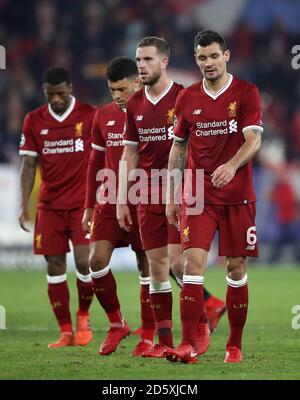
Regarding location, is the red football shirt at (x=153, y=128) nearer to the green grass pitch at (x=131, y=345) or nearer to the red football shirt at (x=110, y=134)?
the red football shirt at (x=110, y=134)

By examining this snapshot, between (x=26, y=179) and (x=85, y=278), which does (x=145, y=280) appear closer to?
(x=85, y=278)

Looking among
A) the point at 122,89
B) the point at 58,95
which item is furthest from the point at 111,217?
the point at 58,95

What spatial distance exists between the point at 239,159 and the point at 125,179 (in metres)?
1.25

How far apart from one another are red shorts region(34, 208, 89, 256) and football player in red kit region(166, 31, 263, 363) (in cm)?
197

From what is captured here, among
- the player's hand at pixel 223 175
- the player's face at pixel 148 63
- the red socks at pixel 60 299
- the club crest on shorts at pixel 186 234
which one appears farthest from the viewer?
the red socks at pixel 60 299

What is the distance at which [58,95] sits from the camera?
970 cm

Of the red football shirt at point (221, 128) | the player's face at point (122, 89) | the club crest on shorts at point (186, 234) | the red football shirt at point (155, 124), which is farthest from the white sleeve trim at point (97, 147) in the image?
the club crest on shorts at point (186, 234)

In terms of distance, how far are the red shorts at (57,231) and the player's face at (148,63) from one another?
2020 millimetres

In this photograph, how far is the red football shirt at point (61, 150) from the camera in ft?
32.1

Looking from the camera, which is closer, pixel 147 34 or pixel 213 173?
pixel 213 173

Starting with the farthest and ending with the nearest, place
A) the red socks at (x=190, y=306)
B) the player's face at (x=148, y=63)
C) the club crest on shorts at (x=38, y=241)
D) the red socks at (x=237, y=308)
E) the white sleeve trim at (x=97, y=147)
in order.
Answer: the club crest on shorts at (x=38, y=241)
the white sleeve trim at (x=97, y=147)
the player's face at (x=148, y=63)
the red socks at (x=237, y=308)
the red socks at (x=190, y=306)

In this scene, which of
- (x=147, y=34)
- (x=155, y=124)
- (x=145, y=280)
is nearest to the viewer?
(x=155, y=124)

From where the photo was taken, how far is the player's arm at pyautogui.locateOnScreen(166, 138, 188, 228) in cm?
786

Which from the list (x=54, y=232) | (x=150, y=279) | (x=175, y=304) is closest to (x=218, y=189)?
(x=150, y=279)
